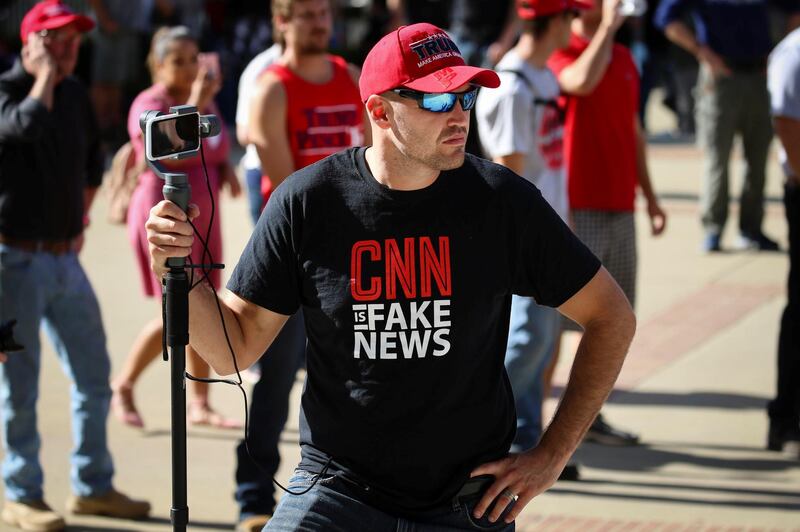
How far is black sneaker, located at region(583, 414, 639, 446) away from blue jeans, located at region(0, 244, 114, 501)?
2.35m

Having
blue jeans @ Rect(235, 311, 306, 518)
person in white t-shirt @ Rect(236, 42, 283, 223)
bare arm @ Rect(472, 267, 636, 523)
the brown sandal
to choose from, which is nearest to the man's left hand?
bare arm @ Rect(472, 267, 636, 523)

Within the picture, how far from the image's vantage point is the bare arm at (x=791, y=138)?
6.01 m

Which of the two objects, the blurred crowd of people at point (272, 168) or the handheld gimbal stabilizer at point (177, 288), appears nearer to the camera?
the handheld gimbal stabilizer at point (177, 288)

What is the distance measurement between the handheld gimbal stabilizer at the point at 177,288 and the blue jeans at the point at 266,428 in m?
2.04

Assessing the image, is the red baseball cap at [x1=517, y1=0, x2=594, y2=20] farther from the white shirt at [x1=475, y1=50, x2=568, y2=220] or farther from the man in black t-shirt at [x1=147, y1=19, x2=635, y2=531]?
the man in black t-shirt at [x1=147, y1=19, x2=635, y2=531]

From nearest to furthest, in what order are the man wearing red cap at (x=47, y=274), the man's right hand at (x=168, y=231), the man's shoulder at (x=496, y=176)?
the man's right hand at (x=168, y=231)
the man's shoulder at (x=496, y=176)
the man wearing red cap at (x=47, y=274)

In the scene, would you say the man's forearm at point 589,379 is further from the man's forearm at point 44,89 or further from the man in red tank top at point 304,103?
the man's forearm at point 44,89

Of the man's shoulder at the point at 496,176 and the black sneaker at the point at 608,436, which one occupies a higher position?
the man's shoulder at the point at 496,176

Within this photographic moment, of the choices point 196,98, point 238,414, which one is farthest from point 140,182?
point 238,414

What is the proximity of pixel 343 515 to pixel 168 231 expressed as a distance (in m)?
0.81

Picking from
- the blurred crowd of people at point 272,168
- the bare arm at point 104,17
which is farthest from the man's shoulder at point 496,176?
the bare arm at point 104,17

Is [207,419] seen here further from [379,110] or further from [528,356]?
[379,110]

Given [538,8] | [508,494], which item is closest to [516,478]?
[508,494]

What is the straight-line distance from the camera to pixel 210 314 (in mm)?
3248
